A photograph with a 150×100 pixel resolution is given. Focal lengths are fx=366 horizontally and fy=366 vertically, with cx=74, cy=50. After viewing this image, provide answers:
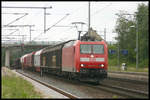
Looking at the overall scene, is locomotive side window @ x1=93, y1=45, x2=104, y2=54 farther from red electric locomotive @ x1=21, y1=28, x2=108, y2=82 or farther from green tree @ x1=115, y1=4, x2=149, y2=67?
green tree @ x1=115, y1=4, x2=149, y2=67

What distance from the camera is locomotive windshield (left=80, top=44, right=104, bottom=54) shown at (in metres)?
22.5

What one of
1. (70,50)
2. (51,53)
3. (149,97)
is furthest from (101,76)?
(51,53)

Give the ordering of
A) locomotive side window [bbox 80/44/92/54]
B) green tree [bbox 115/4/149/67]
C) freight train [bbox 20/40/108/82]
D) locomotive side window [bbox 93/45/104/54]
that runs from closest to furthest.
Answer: freight train [bbox 20/40/108/82]
locomotive side window [bbox 80/44/92/54]
locomotive side window [bbox 93/45/104/54]
green tree [bbox 115/4/149/67]

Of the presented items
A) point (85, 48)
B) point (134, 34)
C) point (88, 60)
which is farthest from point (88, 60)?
point (134, 34)

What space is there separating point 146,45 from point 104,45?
122 ft

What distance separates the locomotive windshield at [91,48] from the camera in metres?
22.5

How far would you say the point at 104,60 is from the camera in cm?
2239

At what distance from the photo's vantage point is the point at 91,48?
Answer: 74.4ft

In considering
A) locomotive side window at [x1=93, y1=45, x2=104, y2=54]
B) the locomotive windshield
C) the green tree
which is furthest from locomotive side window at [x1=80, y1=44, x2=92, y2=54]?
the green tree

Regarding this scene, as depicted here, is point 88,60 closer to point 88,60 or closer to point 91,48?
point 88,60

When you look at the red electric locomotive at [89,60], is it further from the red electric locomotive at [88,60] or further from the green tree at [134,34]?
the green tree at [134,34]

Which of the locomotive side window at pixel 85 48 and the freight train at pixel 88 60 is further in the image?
the locomotive side window at pixel 85 48

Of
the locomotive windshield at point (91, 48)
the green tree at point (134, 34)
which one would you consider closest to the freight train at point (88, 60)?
the locomotive windshield at point (91, 48)

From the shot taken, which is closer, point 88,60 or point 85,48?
point 88,60
